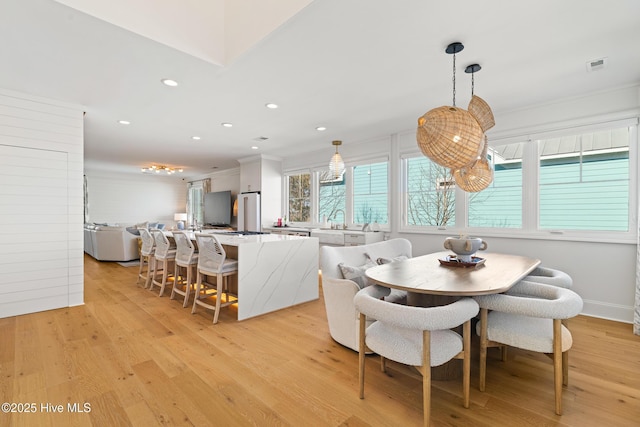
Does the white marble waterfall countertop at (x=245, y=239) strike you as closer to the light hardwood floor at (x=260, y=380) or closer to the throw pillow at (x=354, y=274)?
the light hardwood floor at (x=260, y=380)

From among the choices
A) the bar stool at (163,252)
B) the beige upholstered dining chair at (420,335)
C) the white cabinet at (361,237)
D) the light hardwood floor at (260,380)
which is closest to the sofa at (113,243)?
the bar stool at (163,252)

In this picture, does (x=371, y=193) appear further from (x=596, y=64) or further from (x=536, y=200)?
(x=596, y=64)

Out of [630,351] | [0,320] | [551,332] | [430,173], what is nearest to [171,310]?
[0,320]

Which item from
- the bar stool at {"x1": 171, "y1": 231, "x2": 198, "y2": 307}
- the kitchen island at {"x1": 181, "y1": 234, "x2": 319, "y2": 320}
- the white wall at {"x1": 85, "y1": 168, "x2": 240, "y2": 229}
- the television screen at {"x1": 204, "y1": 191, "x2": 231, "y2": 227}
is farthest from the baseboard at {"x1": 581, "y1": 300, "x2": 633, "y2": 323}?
the white wall at {"x1": 85, "y1": 168, "x2": 240, "y2": 229}

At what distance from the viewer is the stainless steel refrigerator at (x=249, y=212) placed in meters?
6.99

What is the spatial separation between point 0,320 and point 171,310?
1.71 meters

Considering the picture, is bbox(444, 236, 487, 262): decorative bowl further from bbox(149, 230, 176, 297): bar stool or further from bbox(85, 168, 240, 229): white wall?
bbox(85, 168, 240, 229): white wall

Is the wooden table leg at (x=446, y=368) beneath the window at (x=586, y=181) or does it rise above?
beneath

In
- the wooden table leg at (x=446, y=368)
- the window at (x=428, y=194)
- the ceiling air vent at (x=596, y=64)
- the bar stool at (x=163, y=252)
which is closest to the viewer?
the wooden table leg at (x=446, y=368)

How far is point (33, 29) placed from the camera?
223 centimetres

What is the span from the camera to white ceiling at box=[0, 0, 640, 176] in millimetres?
2066

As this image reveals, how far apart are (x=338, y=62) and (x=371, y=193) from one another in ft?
10.3

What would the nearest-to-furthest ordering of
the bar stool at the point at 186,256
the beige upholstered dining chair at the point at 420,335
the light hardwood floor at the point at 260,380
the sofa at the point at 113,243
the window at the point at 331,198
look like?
1. the beige upholstered dining chair at the point at 420,335
2. the light hardwood floor at the point at 260,380
3. the bar stool at the point at 186,256
4. the window at the point at 331,198
5. the sofa at the point at 113,243

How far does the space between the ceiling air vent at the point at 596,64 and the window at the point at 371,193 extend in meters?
2.88
